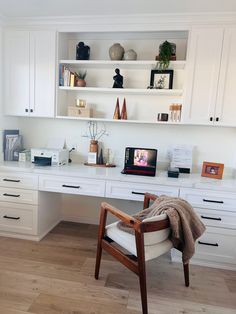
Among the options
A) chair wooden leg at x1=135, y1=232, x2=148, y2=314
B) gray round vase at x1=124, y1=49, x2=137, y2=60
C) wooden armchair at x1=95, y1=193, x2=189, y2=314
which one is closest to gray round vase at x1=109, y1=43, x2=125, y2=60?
gray round vase at x1=124, y1=49, x2=137, y2=60

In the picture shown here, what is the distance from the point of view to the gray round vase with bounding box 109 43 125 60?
2600mm

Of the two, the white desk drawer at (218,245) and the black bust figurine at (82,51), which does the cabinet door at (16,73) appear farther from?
the white desk drawer at (218,245)

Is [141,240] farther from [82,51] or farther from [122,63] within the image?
[82,51]

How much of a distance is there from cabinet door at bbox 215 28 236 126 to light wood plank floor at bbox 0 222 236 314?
1.49 m

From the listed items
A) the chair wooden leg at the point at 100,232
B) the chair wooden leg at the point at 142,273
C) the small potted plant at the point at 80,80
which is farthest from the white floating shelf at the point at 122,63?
the chair wooden leg at the point at 142,273

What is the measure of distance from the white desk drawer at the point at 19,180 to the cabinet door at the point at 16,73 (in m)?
0.73

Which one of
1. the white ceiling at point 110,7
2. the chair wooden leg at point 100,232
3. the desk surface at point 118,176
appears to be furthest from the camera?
the desk surface at point 118,176

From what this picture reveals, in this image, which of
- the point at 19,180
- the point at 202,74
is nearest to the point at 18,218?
the point at 19,180

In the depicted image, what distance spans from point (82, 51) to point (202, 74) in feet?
4.36

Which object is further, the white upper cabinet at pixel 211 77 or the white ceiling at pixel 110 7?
the white upper cabinet at pixel 211 77

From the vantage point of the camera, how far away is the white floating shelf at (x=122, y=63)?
2.52 meters

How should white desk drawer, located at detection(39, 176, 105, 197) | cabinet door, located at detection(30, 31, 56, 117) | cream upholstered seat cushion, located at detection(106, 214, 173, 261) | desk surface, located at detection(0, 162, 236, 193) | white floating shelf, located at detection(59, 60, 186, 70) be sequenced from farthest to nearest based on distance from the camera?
cabinet door, located at detection(30, 31, 56, 117) < white floating shelf, located at detection(59, 60, 186, 70) < white desk drawer, located at detection(39, 176, 105, 197) < desk surface, located at detection(0, 162, 236, 193) < cream upholstered seat cushion, located at detection(106, 214, 173, 261)

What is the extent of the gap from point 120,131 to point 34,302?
1.90 metres

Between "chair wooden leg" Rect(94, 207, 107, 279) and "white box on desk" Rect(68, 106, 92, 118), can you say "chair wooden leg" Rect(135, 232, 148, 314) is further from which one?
"white box on desk" Rect(68, 106, 92, 118)
